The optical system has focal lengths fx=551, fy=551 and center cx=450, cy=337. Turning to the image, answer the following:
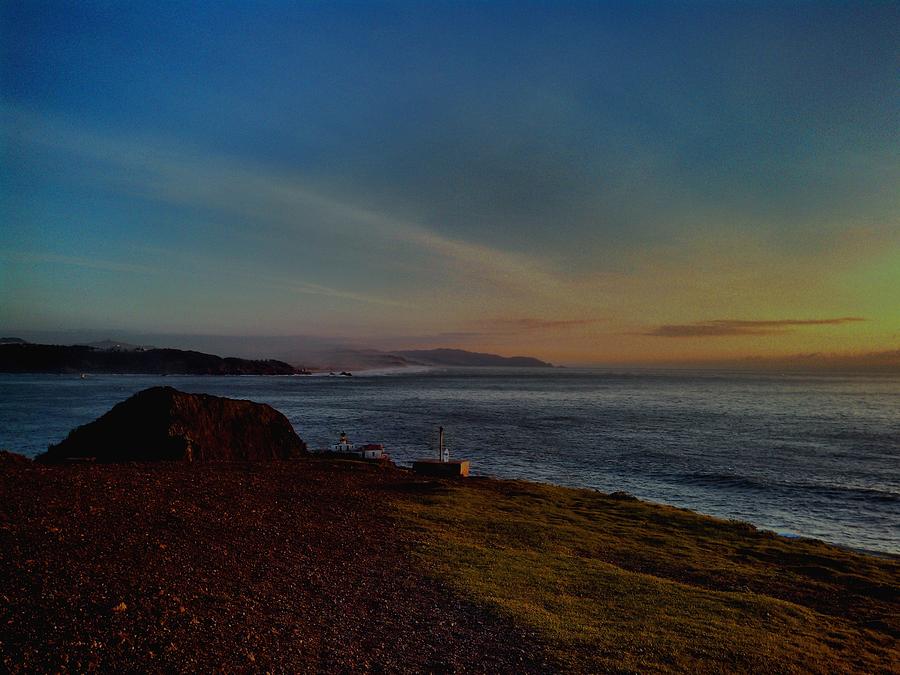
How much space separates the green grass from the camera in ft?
35.5

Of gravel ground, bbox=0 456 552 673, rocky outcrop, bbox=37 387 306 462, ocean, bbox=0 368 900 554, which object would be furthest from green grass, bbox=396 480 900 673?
rocky outcrop, bbox=37 387 306 462

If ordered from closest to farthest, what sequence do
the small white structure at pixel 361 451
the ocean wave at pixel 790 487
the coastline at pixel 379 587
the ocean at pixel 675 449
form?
1. the coastline at pixel 379 587
2. the ocean at pixel 675 449
3. the ocean wave at pixel 790 487
4. the small white structure at pixel 361 451

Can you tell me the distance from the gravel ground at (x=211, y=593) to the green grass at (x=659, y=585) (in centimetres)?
141

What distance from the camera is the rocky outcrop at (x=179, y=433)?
86.9ft

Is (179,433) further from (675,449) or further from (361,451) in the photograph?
(675,449)

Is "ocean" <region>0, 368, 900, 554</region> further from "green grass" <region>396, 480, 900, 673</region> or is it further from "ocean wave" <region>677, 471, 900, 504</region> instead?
"green grass" <region>396, 480, 900, 673</region>

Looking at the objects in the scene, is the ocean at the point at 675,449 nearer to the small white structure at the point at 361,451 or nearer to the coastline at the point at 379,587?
the small white structure at the point at 361,451

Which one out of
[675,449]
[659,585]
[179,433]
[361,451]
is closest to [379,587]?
[659,585]

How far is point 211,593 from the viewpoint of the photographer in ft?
34.0

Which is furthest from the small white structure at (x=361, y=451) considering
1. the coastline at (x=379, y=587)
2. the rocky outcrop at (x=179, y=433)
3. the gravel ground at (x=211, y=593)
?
the gravel ground at (x=211, y=593)

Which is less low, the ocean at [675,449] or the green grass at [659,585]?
the green grass at [659,585]

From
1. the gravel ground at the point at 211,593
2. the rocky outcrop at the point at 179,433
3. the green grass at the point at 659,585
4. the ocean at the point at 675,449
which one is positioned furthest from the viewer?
the ocean at the point at 675,449

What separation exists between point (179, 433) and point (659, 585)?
75.6 feet

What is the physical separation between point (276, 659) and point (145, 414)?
23627mm
